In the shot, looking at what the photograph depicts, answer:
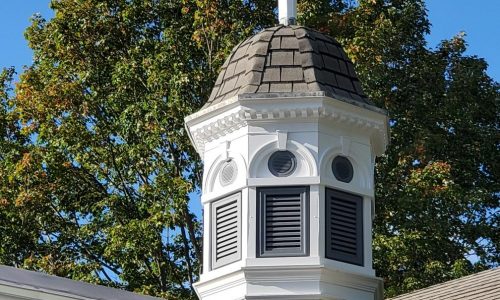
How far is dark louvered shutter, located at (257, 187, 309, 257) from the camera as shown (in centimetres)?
2097

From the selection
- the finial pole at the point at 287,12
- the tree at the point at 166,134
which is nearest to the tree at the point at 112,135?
the tree at the point at 166,134

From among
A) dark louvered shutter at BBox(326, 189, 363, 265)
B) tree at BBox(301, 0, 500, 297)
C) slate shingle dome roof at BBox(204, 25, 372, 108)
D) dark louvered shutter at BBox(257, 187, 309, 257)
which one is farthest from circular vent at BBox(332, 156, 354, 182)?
tree at BBox(301, 0, 500, 297)

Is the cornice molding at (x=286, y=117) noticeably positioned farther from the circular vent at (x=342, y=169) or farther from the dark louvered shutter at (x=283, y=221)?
the dark louvered shutter at (x=283, y=221)

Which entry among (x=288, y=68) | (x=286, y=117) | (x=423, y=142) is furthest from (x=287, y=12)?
(x=423, y=142)

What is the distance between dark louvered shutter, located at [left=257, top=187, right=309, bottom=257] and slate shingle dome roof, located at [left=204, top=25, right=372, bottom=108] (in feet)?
4.66

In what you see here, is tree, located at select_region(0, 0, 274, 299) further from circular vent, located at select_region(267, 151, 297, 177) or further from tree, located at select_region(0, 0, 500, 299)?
circular vent, located at select_region(267, 151, 297, 177)

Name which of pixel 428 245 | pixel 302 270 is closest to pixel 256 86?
pixel 302 270

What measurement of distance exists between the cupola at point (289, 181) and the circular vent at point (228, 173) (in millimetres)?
14

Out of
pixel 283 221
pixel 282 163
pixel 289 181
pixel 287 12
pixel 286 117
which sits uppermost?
pixel 287 12

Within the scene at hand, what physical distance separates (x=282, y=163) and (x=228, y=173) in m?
0.81

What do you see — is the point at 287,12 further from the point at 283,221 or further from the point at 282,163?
the point at 283,221

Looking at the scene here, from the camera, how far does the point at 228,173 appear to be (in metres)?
21.7

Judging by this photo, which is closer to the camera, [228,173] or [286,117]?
[286,117]

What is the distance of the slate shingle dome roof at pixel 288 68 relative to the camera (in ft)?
71.6
